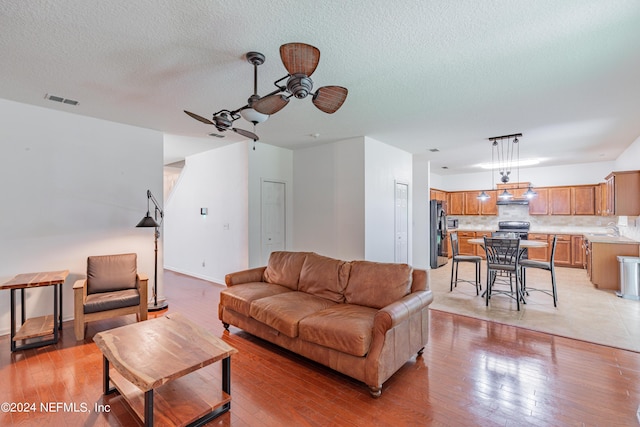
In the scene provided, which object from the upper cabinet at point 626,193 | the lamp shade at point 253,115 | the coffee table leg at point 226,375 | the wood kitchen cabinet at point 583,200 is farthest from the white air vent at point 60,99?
the wood kitchen cabinet at point 583,200

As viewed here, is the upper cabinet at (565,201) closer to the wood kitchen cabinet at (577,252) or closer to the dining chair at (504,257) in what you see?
the wood kitchen cabinet at (577,252)

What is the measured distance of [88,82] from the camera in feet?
9.82

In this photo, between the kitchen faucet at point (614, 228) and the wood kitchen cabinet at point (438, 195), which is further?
the wood kitchen cabinet at point (438, 195)

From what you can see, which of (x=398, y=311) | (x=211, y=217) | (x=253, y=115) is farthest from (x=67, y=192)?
(x=398, y=311)

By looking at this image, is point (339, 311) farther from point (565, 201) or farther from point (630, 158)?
point (565, 201)

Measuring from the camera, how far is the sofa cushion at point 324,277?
3346mm

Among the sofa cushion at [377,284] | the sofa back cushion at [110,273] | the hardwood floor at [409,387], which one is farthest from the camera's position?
the sofa back cushion at [110,273]

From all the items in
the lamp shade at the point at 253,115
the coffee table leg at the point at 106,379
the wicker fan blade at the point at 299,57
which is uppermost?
the wicker fan blade at the point at 299,57

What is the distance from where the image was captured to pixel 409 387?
2465mm

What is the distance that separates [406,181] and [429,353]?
3.96m

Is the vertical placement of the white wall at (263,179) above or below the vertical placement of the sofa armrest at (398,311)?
above

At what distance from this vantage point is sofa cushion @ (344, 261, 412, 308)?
294cm

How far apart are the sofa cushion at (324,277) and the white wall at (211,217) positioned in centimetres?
200

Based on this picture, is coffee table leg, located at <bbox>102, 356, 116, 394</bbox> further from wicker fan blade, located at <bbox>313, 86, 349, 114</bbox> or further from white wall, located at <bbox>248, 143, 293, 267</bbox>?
white wall, located at <bbox>248, 143, 293, 267</bbox>
